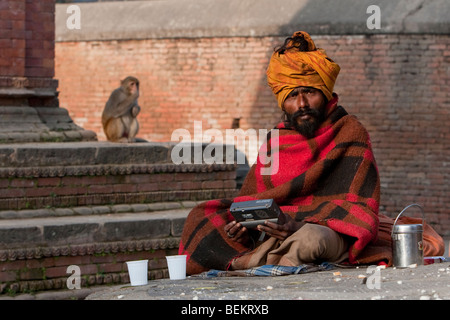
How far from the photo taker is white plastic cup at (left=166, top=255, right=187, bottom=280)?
13.9 ft

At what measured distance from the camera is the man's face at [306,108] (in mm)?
4746

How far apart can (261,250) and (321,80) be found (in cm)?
91

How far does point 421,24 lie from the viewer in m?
11.7

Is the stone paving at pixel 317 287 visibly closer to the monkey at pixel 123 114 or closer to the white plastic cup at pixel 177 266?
the white plastic cup at pixel 177 266

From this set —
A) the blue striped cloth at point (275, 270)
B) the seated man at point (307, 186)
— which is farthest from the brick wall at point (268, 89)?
the blue striped cloth at point (275, 270)

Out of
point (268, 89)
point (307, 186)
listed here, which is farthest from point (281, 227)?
point (268, 89)

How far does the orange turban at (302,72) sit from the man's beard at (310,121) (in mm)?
101

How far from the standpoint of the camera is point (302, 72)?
4711 mm

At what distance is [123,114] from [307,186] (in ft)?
17.0

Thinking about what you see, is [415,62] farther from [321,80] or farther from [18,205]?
[321,80]

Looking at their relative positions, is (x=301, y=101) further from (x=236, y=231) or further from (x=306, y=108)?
(x=236, y=231)

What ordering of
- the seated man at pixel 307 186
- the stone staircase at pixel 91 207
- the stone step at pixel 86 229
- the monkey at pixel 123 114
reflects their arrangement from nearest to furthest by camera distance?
1. the seated man at pixel 307 186
2. the stone step at pixel 86 229
3. the stone staircase at pixel 91 207
4. the monkey at pixel 123 114

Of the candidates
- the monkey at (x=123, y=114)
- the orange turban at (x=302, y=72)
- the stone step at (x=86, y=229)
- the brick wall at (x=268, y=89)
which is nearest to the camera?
the orange turban at (x=302, y=72)

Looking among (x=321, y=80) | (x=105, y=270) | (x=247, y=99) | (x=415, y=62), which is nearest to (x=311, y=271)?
(x=321, y=80)
